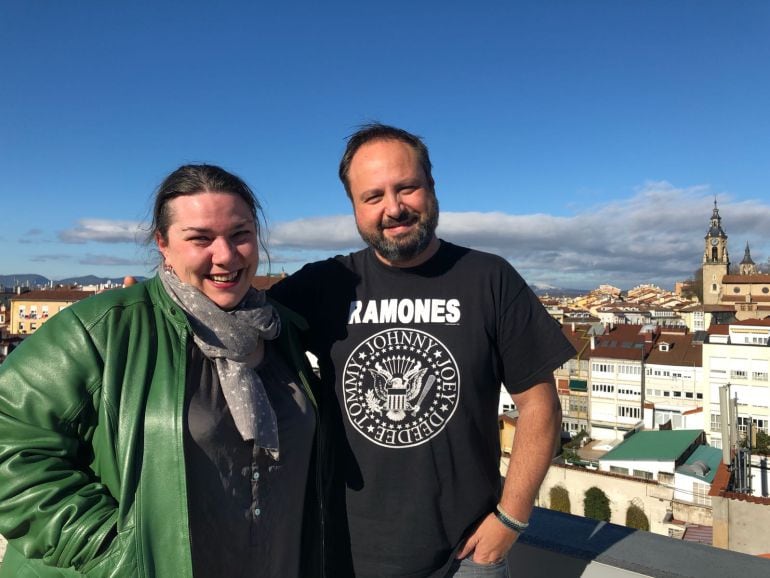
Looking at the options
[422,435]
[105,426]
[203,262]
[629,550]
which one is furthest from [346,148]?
[629,550]

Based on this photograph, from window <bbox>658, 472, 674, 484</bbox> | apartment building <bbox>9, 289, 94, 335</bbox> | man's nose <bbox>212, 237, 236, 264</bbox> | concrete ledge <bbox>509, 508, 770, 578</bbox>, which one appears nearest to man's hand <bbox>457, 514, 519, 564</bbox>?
concrete ledge <bbox>509, 508, 770, 578</bbox>

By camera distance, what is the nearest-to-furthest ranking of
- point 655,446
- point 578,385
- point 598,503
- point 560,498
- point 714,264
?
point 598,503 → point 560,498 → point 655,446 → point 578,385 → point 714,264

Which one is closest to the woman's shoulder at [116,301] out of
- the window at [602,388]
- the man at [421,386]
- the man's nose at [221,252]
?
the man's nose at [221,252]

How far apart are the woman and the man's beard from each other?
19.3 inches

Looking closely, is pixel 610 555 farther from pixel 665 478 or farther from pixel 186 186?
pixel 665 478

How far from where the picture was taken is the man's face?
2256mm

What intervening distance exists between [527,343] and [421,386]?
0.44 m

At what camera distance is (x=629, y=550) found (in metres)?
2.42

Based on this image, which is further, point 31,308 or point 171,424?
point 31,308

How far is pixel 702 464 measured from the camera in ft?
74.6

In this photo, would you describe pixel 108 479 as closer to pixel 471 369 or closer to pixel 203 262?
pixel 203 262

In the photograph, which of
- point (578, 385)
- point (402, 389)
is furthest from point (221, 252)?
point (578, 385)

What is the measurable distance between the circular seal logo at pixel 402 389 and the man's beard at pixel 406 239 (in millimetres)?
300

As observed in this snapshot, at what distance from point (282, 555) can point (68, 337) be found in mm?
1005
